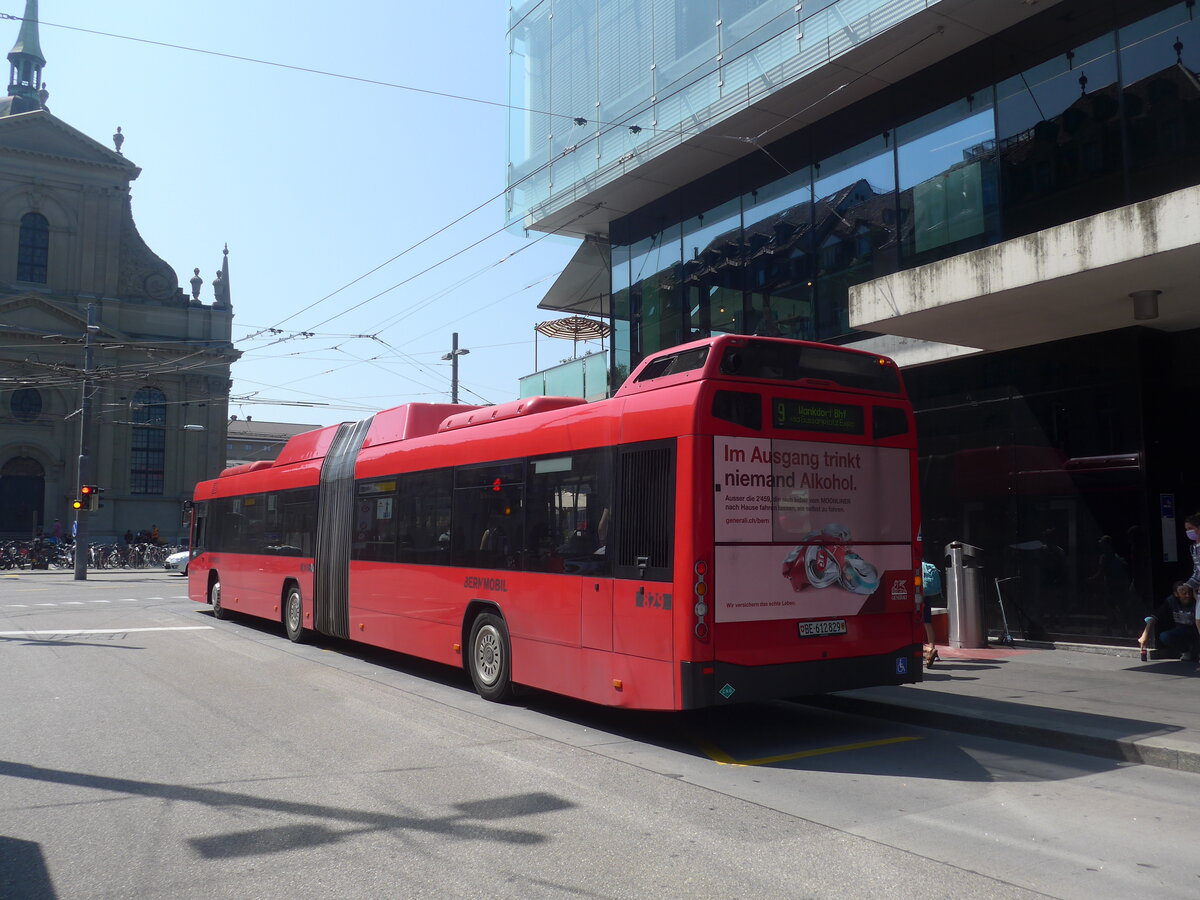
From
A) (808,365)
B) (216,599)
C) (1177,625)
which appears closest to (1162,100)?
(1177,625)

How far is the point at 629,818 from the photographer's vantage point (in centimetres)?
569

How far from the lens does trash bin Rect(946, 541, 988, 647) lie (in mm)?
13211

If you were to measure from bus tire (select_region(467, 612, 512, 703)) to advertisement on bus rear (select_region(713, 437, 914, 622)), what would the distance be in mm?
3009

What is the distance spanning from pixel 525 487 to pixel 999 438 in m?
8.04

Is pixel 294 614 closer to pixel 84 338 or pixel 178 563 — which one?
pixel 178 563

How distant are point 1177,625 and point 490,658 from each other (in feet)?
27.1

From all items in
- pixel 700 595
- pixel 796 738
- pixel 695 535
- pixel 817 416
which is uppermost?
pixel 817 416

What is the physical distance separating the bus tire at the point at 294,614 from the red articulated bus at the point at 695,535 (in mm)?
5033

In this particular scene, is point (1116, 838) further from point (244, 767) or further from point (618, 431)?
point (244, 767)

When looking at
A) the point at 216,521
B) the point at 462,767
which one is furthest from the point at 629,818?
the point at 216,521

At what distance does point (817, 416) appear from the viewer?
8016mm

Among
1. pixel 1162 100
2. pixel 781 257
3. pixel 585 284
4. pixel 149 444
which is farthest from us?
pixel 149 444

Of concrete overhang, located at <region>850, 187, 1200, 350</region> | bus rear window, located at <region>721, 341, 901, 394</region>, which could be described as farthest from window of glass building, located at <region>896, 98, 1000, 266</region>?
bus rear window, located at <region>721, 341, 901, 394</region>

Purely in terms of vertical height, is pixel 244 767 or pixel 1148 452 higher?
pixel 1148 452
